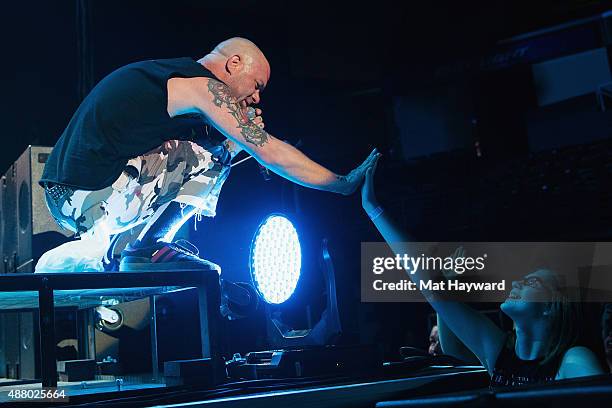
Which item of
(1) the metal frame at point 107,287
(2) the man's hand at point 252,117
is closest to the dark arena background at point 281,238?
(1) the metal frame at point 107,287

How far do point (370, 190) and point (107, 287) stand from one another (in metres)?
0.60

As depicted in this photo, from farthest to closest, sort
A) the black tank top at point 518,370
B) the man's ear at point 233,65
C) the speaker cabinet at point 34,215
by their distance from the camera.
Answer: the speaker cabinet at point 34,215 < the man's ear at point 233,65 < the black tank top at point 518,370

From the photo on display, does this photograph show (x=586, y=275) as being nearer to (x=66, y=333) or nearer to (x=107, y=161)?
(x=66, y=333)

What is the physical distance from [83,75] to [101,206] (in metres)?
1.04

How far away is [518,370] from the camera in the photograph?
5.17ft

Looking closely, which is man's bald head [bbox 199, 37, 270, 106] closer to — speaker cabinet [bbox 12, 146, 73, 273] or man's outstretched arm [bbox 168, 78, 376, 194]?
man's outstretched arm [bbox 168, 78, 376, 194]

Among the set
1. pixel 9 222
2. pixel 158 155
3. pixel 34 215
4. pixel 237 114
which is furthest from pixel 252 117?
pixel 9 222

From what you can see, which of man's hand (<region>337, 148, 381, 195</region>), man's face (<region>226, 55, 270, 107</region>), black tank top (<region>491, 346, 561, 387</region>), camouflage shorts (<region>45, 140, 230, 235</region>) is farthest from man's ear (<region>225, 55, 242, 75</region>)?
black tank top (<region>491, 346, 561, 387</region>)

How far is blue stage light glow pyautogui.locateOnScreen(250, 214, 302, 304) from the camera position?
1748mm

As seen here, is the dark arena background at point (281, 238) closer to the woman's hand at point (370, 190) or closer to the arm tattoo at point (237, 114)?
the woman's hand at point (370, 190)

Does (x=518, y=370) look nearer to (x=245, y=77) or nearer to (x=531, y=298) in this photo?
(x=531, y=298)

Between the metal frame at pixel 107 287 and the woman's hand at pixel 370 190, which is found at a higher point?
the woman's hand at pixel 370 190

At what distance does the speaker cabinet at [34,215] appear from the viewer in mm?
2092

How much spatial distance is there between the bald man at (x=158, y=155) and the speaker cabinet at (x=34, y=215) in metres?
0.39
